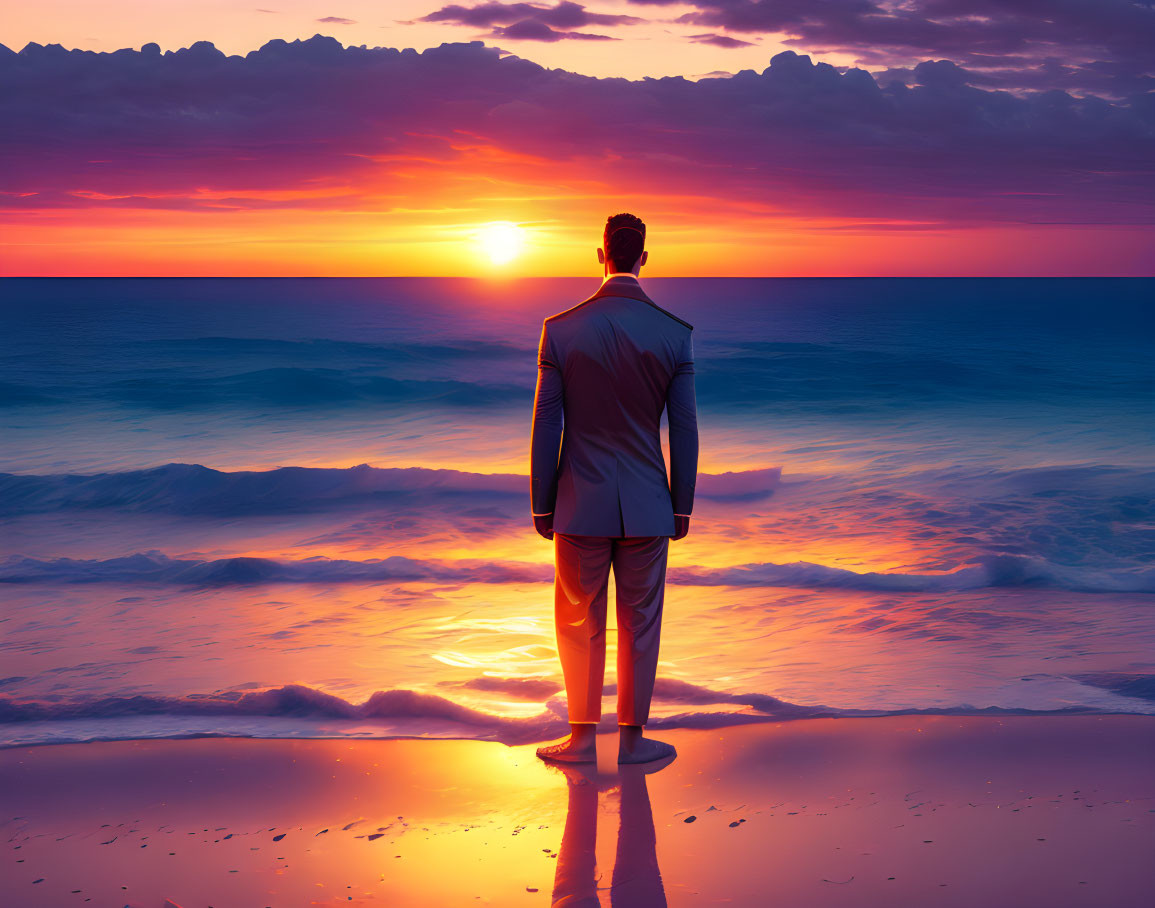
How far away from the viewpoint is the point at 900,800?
3270 millimetres

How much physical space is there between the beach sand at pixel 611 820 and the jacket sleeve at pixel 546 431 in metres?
1.00

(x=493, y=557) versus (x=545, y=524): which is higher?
(x=545, y=524)

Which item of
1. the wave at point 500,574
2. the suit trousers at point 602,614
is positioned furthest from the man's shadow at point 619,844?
the wave at point 500,574

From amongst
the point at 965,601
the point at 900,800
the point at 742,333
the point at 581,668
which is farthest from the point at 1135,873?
the point at 742,333

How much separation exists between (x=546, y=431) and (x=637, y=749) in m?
1.21

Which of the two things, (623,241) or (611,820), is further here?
(623,241)

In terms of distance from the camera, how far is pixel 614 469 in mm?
3410

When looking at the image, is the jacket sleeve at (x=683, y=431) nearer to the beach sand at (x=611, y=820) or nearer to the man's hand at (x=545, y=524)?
the man's hand at (x=545, y=524)

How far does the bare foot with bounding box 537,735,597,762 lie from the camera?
3.58 metres

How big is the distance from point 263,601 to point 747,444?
12871mm

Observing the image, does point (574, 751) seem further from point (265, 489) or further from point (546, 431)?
point (265, 489)

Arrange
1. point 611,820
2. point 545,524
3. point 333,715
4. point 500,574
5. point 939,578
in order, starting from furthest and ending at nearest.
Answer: point 500,574 < point 939,578 < point 333,715 < point 545,524 < point 611,820

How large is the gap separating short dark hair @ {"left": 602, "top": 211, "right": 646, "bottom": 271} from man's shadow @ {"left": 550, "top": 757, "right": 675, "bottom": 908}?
5.88ft

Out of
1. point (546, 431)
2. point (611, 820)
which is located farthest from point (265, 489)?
point (611, 820)
